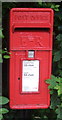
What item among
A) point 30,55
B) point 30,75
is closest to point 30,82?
point 30,75

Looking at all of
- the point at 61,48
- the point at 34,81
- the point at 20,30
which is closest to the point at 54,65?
the point at 61,48

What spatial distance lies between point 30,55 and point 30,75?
7.8 inches

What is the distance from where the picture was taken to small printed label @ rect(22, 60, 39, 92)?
274cm

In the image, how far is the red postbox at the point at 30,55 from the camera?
2.66 meters

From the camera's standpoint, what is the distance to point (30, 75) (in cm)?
275

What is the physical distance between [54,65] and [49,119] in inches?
26.9

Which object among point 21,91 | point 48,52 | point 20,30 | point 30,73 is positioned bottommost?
point 21,91

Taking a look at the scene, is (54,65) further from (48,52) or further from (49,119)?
(49,119)

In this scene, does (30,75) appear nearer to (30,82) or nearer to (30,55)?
(30,82)

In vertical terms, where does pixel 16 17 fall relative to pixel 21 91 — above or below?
above

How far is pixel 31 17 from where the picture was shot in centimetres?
268

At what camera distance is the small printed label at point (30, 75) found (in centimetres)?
274

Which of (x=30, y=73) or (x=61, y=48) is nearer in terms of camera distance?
(x=30, y=73)

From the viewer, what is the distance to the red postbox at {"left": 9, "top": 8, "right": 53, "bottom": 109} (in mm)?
2664
